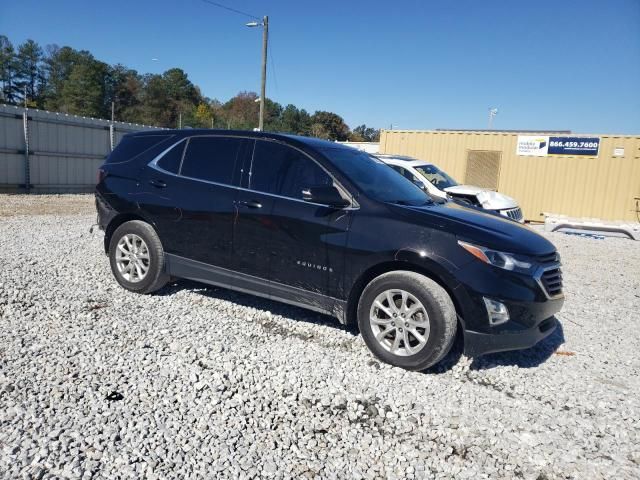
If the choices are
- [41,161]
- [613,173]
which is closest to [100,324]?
[41,161]

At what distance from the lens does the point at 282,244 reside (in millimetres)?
4152

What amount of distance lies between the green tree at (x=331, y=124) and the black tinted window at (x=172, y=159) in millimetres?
78782

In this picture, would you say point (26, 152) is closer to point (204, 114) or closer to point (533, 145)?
point (533, 145)

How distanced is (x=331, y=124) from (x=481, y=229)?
3410 inches

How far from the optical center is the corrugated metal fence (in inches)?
558

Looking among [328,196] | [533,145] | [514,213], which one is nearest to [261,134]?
[328,196]

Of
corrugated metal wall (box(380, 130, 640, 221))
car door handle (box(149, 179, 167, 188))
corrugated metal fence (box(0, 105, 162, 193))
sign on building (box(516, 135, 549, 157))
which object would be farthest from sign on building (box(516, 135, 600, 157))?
corrugated metal fence (box(0, 105, 162, 193))

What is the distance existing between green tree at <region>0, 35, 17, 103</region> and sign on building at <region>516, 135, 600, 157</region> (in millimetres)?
84758

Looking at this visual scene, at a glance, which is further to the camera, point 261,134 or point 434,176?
point 434,176

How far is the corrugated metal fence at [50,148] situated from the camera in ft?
46.5

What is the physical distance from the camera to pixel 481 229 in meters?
3.71

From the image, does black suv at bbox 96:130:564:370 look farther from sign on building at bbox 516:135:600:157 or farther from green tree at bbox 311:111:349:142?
green tree at bbox 311:111:349:142

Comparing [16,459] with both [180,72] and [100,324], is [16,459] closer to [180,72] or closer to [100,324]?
[100,324]

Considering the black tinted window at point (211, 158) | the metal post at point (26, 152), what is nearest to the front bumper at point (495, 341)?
the black tinted window at point (211, 158)
